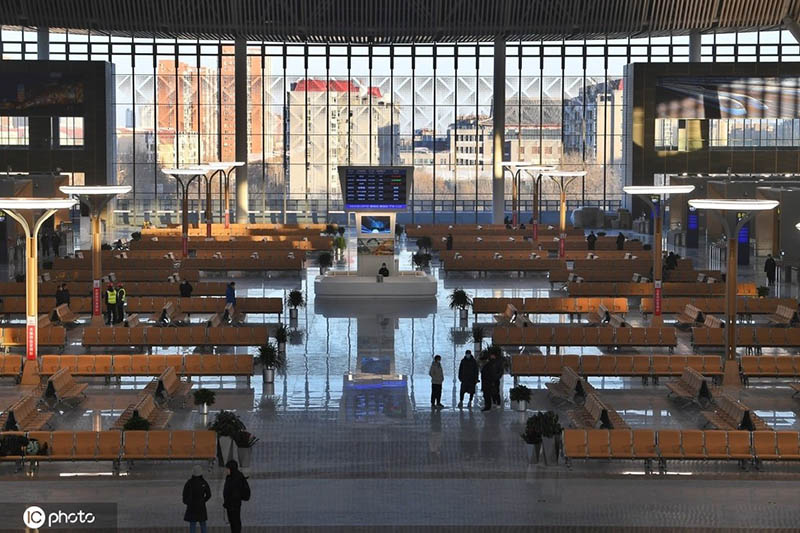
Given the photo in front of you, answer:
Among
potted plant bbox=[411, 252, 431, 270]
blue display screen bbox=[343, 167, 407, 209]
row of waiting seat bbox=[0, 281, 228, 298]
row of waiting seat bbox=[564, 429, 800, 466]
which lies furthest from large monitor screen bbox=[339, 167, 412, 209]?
row of waiting seat bbox=[564, 429, 800, 466]

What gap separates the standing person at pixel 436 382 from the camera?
19.5m

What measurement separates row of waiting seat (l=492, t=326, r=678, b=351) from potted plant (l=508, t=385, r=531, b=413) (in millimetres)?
4280

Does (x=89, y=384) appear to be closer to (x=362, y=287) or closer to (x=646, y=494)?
(x=646, y=494)

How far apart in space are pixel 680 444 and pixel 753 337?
356 inches

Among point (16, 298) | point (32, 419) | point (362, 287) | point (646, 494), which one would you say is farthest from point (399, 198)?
point (646, 494)

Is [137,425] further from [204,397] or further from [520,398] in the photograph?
[520,398]

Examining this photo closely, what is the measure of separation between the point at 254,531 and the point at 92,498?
2.16 m

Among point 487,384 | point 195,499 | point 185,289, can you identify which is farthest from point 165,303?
point 195,499

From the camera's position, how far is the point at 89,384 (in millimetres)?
21547

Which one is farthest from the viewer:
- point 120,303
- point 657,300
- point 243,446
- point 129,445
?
point 120,303

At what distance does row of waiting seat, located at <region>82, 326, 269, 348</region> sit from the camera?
23891 millimetres

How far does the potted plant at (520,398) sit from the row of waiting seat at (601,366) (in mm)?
1460

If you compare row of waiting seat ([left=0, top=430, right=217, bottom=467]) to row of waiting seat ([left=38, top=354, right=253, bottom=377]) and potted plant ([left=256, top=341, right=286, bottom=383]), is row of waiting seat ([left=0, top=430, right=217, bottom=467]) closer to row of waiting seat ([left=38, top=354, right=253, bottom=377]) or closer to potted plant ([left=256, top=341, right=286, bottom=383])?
row of waiting seat ([left=38, top=354, right=253, bottom=377])

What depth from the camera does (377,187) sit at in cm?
3466
